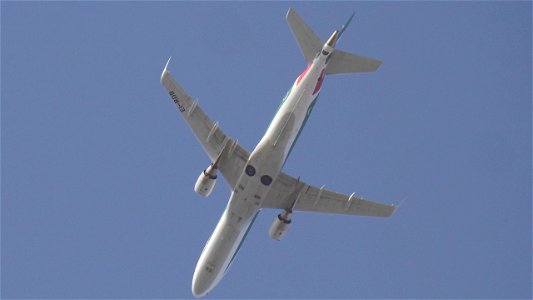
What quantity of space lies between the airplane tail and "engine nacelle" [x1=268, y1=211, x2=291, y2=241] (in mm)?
11783

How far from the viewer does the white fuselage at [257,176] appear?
178 ft

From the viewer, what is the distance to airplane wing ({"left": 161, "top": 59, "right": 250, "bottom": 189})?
58.6 meters

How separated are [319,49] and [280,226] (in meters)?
14.3

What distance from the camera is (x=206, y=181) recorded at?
58938mm

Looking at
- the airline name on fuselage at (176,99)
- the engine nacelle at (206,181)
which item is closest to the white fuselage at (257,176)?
the engine nacelle at (206,181)

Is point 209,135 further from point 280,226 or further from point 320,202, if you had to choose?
point 320,202

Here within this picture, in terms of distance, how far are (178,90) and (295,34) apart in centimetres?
976

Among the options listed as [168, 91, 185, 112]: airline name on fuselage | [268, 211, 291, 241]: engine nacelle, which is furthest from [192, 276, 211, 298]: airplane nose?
[168, 91, 185, 112]: airline name on fuselage

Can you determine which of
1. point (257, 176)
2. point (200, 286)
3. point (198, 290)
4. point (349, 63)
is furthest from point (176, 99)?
point (198, 290)

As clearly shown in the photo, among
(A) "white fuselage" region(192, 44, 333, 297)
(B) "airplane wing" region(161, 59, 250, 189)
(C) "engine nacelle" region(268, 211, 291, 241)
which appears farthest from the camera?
(C) "engine nacelle" region(268, 211, 291, 241)

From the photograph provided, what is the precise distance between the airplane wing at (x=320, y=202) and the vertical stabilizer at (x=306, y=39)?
32.4 ft

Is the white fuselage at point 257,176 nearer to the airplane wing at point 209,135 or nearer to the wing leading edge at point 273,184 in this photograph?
the wing leading edge at point 273,184

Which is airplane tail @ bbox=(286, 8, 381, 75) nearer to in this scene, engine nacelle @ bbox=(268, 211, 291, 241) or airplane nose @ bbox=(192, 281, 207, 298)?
engine nacelle @ bbox=(268, 211, 291, 241)

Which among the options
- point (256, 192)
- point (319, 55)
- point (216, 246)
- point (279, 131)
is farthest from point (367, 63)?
point (216, 246)
